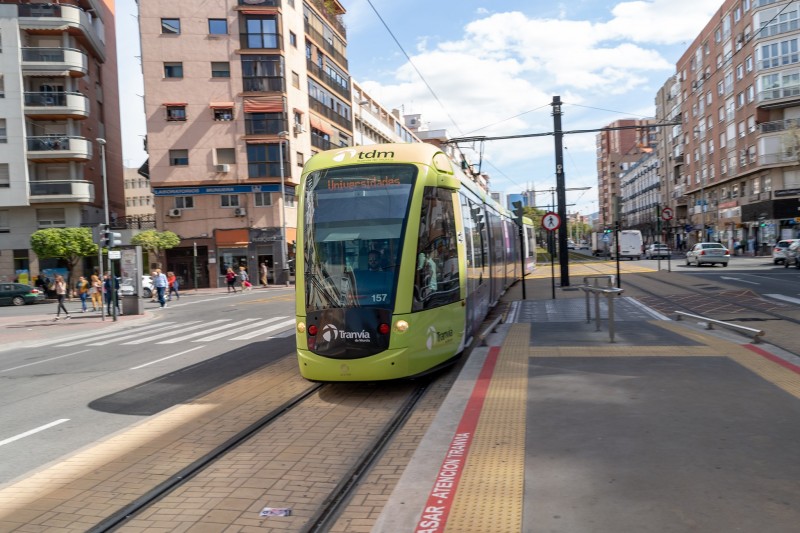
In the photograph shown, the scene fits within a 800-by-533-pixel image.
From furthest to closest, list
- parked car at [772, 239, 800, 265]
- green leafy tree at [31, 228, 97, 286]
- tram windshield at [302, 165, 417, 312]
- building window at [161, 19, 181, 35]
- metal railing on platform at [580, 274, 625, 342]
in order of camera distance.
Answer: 1. building window at [161, 19, 181, 35]
2. green leafy tree at [31, 228, 97, 286]
3. parked car at [772, 239, 800, 265]
4. metal railing on platform at [580, 274, 625, 342]
5. tram windshield at [302, 165, 417, 312]

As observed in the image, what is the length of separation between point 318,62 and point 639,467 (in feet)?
170

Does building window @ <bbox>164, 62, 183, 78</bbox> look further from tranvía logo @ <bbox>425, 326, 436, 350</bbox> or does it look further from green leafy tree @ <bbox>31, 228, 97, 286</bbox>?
tranvía logo @ <bbox>425, 326, 436, 350</bbox>

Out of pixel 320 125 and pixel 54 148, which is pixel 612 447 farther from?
pixel 320 125

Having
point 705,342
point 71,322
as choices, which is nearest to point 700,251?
point 705,342

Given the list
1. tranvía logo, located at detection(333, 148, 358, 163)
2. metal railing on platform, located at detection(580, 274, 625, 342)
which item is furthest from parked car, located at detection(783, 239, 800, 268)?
tranvía logo, located at detection(333, 148, 358, 163)

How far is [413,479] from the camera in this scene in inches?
187

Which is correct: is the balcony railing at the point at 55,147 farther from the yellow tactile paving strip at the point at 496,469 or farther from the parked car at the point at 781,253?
the parked car at the point at 781,253

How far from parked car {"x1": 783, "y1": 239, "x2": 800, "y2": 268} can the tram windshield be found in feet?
96.5

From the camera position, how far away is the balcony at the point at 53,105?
42500 millimetres

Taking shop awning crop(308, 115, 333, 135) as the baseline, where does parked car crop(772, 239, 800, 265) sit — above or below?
below

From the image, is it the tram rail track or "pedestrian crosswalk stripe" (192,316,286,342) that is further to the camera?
"pedestrian crosswalk stripe" (192,316,286,342)

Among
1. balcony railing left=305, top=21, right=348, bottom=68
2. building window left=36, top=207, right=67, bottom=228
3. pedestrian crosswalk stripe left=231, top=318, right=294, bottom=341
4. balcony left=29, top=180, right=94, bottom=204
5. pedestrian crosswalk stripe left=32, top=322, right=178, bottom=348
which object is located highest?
balcony railing left=305, top=21, right=348, bottom=68

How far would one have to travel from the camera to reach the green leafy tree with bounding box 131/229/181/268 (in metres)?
40.8

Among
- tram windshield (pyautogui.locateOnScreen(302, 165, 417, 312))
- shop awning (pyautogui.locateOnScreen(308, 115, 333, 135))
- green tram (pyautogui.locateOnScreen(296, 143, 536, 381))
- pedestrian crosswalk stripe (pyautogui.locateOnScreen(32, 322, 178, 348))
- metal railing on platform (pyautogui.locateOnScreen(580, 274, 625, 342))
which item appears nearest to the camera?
green tram (pyautogui.locateOnScreen(296, 143, 536, 381))
